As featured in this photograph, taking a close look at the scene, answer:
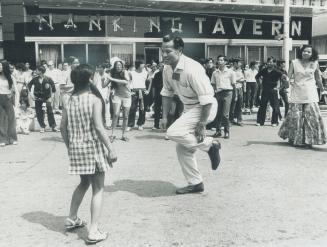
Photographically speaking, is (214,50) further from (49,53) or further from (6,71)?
(6,71)

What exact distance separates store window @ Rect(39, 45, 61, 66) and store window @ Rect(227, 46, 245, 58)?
8.16m

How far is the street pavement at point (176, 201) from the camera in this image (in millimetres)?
4555

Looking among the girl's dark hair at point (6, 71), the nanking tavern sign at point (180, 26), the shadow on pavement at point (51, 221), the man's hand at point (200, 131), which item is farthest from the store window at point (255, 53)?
the shadow on pavement at point (51, 221)

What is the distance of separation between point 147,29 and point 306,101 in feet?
45.0

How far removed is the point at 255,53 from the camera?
2430cm

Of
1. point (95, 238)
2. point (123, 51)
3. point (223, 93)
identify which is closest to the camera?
point (95, 238)

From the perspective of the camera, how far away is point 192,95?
19.5 ft

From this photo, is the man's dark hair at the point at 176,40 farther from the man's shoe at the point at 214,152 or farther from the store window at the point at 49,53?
the store window at the point at 49,53

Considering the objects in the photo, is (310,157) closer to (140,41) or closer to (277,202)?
(277,202)

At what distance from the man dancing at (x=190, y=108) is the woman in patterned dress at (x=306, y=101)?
3657 mm

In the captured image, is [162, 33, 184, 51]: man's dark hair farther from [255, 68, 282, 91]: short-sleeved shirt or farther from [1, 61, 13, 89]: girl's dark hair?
[255, 68, 282, 91]: short-sleeved shirt

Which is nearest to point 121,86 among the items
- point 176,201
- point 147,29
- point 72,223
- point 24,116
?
point 24,116

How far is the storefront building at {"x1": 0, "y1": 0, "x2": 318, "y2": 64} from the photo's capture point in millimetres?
20125

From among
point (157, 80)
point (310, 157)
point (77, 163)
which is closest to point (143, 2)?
point (157, 80)
